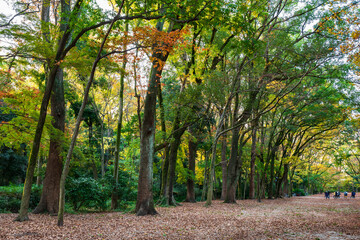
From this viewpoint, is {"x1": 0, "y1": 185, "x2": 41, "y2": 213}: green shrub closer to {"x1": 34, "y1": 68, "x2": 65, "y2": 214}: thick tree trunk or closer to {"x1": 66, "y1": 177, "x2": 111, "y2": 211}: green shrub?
{"x1": 66, "y1": 177, "x2": 111, "y2": 211}: green shrub

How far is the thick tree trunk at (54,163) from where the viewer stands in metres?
9.66

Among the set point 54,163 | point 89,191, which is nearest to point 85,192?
point 89,191

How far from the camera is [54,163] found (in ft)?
32.5

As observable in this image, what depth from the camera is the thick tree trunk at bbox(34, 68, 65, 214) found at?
9.66 m

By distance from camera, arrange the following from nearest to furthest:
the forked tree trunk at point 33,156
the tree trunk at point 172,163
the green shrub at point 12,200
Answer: the forked tree trunk at point 33,156 → the green shrub at point 12,200 → the tree trunk at point 172,163

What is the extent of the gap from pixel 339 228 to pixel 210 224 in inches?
154

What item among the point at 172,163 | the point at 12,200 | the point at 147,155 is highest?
the point at 147,155

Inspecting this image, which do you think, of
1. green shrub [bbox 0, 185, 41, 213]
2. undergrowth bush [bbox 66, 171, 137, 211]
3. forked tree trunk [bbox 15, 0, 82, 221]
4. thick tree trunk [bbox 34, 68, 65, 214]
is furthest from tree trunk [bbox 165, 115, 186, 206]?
forked tree trunk [bbox 15, 0, 82, 221]

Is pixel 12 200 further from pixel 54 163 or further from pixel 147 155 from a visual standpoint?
pixel 147 155

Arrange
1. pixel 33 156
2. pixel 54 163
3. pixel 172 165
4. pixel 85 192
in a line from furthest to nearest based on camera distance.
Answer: pixel 172 165 → pixel 85 192 → pixel 54 163 → pixel 33 156

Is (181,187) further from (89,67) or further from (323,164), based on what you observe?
(323,164)

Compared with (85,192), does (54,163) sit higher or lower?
higher

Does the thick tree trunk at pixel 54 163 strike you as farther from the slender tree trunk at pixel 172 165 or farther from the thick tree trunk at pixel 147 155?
the slender tree trunk at pixel 172 165

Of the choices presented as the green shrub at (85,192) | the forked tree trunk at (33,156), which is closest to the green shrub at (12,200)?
the green shrub at (85,192)
